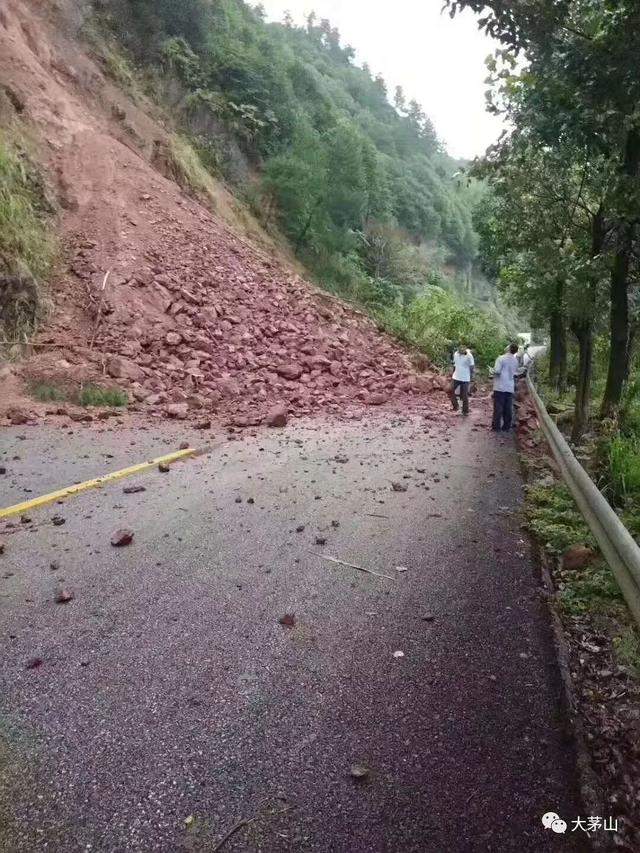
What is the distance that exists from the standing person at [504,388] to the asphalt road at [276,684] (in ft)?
21.5

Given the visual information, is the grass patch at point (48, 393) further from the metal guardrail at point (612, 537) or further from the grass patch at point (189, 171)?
the grass patch at point (189, 171)

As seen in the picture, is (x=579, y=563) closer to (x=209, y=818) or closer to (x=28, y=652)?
(x=209, y=818)

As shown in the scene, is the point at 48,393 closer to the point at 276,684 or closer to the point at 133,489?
the point at 133,489

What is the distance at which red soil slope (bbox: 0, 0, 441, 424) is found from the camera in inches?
522

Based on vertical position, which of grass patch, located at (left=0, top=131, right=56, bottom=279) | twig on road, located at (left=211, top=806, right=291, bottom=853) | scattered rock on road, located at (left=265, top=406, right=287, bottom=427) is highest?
grass patch, located at (left=0, top=131, right=56, bottom=279)

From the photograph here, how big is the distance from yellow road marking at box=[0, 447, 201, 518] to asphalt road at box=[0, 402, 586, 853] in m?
0.24

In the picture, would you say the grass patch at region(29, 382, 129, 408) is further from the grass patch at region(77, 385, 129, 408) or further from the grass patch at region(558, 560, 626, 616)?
the grass patch at region(558, 560, 626, 616)

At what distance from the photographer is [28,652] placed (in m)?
3.11

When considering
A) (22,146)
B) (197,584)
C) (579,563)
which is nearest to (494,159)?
(579,563)

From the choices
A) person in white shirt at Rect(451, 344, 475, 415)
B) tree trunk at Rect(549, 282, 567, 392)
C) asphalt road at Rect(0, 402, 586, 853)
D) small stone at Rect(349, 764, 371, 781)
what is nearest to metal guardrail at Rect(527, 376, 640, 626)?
asphalt road at Rect(0, 402, 586, 853)

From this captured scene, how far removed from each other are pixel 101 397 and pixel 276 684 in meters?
9.78

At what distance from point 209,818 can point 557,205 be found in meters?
13.3

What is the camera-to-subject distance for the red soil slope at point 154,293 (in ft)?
43.5

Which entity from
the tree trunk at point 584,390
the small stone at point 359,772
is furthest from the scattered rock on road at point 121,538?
the tree trunk at point 584,390
